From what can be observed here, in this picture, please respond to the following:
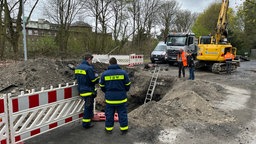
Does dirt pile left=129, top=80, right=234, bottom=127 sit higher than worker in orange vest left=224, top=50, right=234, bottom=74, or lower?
lower

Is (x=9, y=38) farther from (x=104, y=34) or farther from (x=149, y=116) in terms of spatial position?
(x=149, y=116)

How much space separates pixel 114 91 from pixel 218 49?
12050 mm

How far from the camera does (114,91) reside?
16.5ft

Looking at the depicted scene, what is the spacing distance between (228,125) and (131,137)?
2758 millimetres

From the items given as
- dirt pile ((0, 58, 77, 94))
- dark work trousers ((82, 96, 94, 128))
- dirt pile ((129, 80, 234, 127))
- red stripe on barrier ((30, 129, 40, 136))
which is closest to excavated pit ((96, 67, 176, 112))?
dirt pile ((0, 58, 77, 94))

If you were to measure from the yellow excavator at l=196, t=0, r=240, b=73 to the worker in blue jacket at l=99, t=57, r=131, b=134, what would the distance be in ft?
38.8

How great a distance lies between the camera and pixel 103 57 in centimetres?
2036

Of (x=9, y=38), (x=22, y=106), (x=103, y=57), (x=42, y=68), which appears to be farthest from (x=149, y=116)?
(x=9, y=38)

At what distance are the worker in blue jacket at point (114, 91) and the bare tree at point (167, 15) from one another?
130ft

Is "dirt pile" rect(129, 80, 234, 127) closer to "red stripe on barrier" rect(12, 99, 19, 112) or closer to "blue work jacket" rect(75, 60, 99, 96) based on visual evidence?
"blue work jacket" rect(75, 60, 99, 96)

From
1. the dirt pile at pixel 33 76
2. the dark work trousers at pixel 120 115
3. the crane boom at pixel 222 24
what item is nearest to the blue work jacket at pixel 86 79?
the dark work trousers at pixel 120 115

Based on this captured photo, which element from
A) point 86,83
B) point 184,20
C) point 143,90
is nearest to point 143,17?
point 184,20

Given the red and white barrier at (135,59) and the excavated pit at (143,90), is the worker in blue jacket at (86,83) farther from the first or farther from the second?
the red and white barrier at (135,59)

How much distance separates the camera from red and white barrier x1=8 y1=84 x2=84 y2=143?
4180 millimetres
